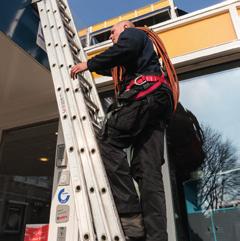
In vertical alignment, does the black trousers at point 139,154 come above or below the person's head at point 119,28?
below

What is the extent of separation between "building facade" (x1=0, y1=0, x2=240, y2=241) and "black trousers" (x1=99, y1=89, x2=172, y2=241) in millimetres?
961

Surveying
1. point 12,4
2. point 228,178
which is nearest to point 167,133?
point 228,178

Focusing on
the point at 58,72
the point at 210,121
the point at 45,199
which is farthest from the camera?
the point at 45,199

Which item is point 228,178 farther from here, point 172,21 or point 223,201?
point 172,21

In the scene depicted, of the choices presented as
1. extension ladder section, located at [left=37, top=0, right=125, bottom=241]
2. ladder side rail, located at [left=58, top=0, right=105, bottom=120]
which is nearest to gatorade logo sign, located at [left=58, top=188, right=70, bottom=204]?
extension ladder section, located at [left=37, top=0, right=125, bottom=241]

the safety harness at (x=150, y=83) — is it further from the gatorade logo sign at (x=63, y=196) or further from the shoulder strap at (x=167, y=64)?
the gatorade logo sign at (x=63, y=196)

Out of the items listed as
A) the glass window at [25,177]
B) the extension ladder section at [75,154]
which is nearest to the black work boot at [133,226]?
the extension ladder section at [75,154]

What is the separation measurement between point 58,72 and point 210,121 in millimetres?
1416

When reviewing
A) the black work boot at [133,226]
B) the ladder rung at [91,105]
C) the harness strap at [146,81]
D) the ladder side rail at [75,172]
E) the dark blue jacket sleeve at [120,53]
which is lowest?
the black work boot at [133,226]

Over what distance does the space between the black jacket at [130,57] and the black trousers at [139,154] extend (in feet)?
0.70

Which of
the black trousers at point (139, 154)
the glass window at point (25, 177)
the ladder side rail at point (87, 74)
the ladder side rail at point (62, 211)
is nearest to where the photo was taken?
the black trousers at point (139, 154)

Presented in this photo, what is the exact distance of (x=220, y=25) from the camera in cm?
290

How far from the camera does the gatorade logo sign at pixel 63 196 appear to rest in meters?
2.66

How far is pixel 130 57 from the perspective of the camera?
176 cm
